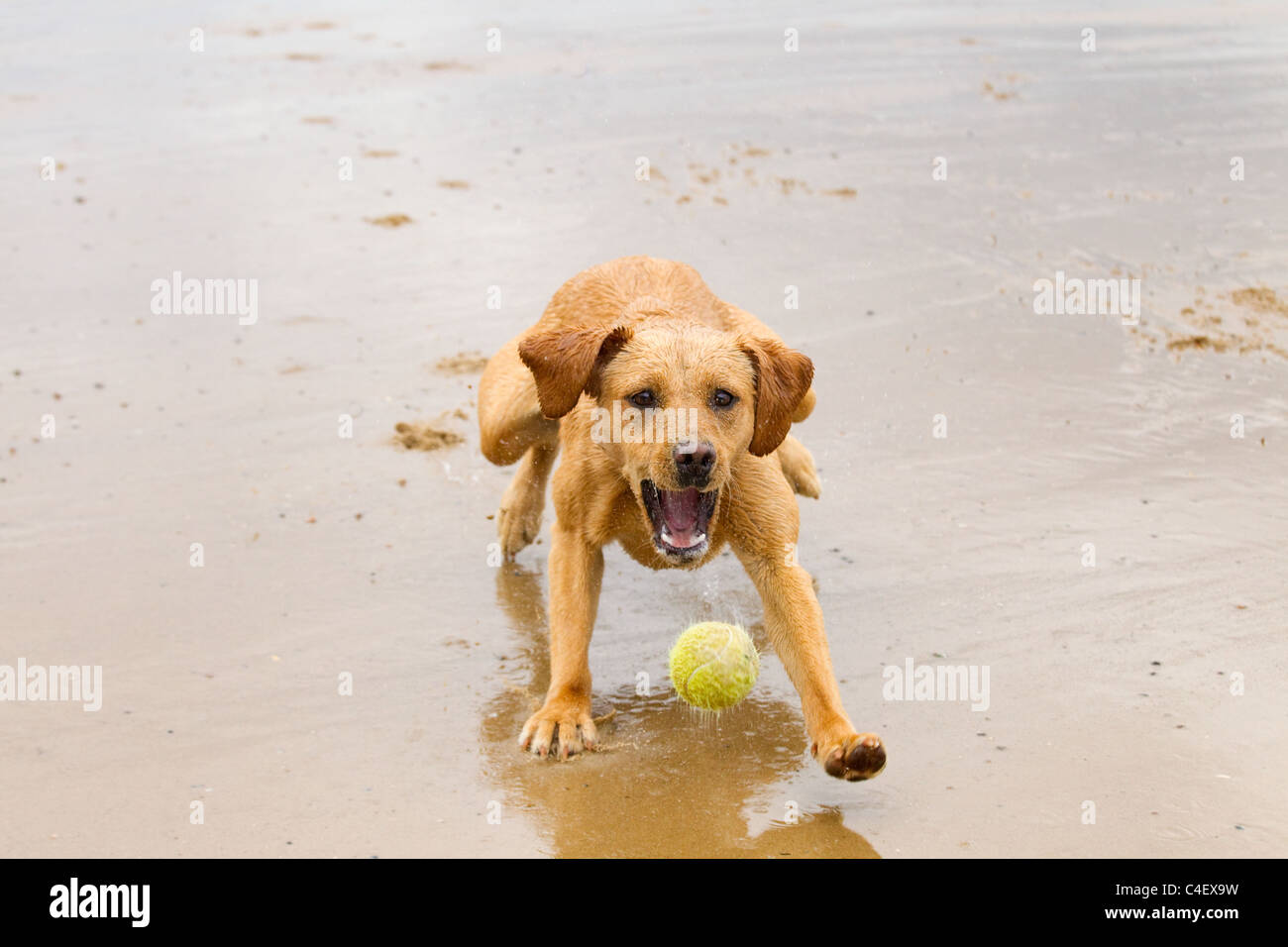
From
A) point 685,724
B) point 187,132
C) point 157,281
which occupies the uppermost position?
point 187,132

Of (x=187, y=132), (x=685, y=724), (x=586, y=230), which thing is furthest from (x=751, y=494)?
(x=187, y=132)

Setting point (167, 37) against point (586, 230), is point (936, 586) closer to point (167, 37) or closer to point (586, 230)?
point (586, 230)

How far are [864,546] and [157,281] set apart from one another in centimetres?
557

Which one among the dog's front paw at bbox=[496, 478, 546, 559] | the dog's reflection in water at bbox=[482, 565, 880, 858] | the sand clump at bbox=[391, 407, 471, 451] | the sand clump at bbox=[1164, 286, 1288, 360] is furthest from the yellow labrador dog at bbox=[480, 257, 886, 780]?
the sand clump at bbox=[1164, 286, 1288, 360]

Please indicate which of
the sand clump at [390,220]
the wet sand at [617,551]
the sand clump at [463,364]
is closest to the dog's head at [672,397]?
the wet sand at [617,551]

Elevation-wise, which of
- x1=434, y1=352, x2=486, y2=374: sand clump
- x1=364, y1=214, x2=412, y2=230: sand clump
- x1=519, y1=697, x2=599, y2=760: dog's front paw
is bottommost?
x1=519, y1=697, x2=599, y2=760: dog's front paw

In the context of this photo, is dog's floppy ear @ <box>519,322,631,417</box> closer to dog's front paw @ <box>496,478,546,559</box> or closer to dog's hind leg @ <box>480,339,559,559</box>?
dog's hind leg @ <box>480,339,559,559</box>

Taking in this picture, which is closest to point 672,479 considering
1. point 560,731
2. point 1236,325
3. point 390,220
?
point 560,731

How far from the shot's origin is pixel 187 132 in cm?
1333

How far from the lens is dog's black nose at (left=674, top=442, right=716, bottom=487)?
16.0ft

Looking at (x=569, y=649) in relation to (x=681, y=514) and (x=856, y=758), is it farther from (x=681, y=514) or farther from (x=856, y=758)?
(x=856, y=758)

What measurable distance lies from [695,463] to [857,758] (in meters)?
1.05

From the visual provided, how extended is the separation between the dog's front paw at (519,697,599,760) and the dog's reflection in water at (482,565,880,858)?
0.04 metres

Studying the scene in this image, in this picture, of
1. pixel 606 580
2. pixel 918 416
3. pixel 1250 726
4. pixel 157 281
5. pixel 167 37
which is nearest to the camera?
pixel 1250 726
